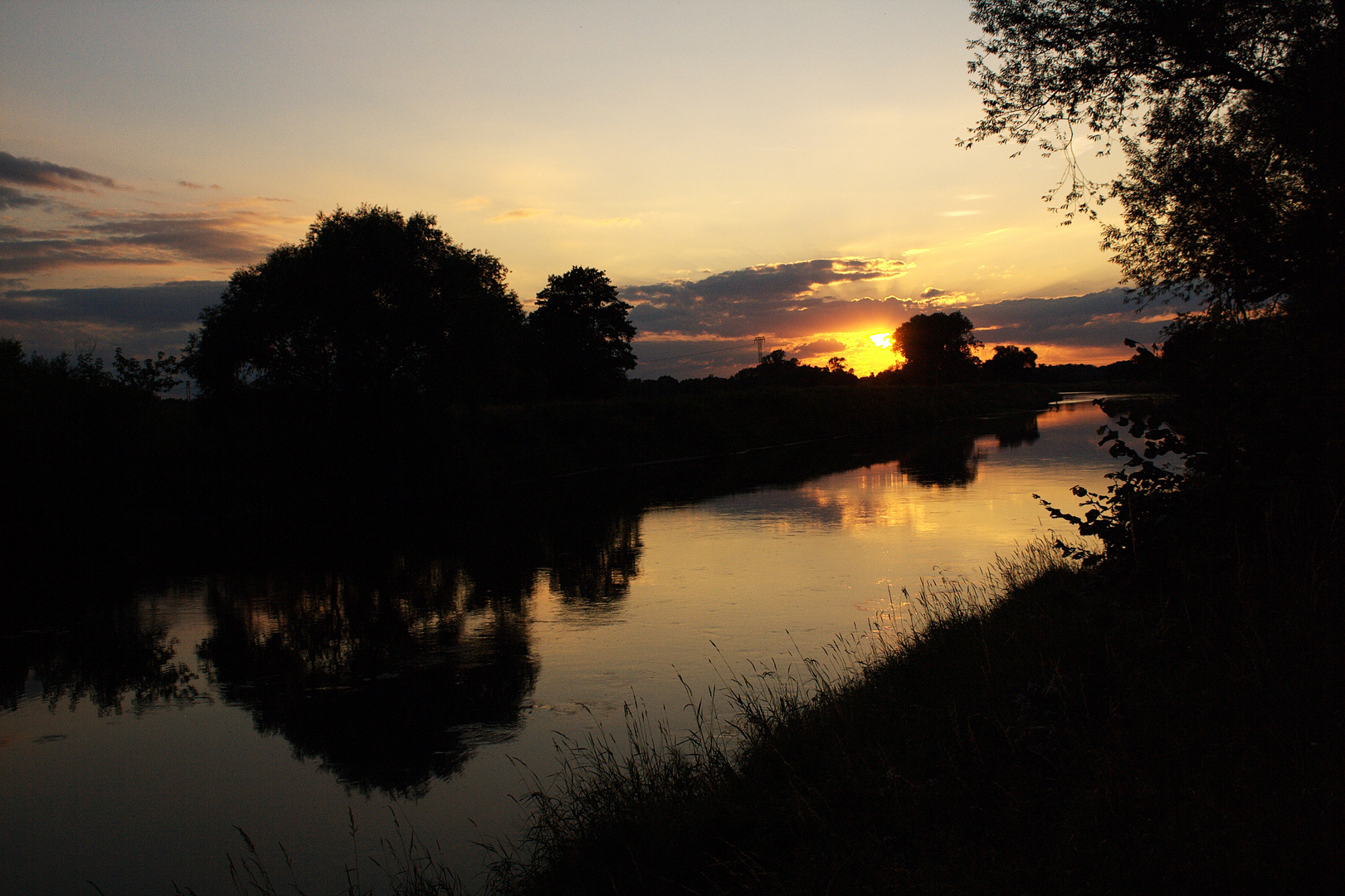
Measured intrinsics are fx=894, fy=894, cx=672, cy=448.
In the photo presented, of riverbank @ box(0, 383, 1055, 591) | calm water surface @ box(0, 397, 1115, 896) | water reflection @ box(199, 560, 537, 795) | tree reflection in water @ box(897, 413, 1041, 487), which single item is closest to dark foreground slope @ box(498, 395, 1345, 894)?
calm water surface @ box(0, 397, 1115, 896)

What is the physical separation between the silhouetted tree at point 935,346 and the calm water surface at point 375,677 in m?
118

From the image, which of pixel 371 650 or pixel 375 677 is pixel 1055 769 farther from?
pixel 371 650

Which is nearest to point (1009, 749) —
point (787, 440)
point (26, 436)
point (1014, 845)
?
point (1014, 845)

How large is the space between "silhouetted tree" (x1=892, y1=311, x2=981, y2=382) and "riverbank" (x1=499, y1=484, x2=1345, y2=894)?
428ft

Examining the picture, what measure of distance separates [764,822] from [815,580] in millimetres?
9225

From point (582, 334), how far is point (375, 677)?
67.0 meters

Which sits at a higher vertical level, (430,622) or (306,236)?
(306,236)

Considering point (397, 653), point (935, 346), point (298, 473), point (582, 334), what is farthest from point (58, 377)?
point (935, 346)

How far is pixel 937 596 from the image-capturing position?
484 inches

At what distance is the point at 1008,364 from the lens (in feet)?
504

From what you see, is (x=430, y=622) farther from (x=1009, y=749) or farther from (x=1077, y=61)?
(x=1077, y=61)

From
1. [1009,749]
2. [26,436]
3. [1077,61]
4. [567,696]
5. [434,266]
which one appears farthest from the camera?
[434,266]

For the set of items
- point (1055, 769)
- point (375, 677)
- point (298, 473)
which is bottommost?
point (375, 677)

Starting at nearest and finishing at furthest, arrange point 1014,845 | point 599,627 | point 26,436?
1. point 1014,845
2. point 599,627
3. point 26,436
